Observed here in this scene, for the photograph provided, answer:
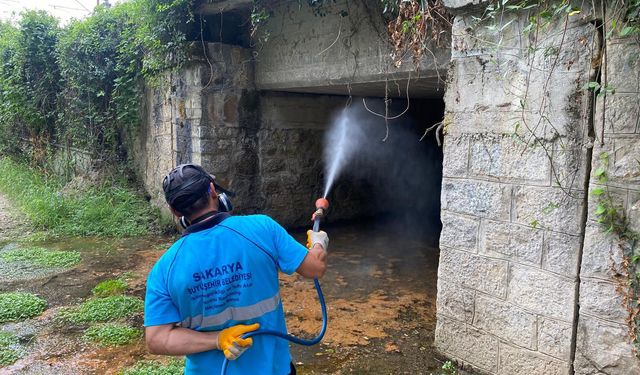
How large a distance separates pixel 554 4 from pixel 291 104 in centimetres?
466

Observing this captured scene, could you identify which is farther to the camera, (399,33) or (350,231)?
(350,231)

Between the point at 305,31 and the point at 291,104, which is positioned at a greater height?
the point at 305,31

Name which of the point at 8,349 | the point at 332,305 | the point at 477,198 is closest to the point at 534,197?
Result: the point at 477,198

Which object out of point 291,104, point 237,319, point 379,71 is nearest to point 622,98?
point 237,319

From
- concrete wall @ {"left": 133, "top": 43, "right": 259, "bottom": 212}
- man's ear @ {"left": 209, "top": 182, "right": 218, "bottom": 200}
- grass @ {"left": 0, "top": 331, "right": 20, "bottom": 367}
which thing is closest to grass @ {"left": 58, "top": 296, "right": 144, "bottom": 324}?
grass @ {"left": 0, "top": 331, "right": 20, "bottom": 367}

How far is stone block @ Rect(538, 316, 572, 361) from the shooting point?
2738 millimetres

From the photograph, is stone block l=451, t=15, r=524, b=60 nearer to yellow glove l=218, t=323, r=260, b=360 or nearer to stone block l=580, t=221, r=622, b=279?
stone block l=580, t=221, r=622, b=279

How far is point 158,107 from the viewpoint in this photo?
7.29 m

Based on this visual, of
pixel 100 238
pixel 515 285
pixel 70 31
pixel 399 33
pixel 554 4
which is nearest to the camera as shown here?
pixel 554 4

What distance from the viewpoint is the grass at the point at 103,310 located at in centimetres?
431

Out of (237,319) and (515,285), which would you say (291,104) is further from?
(237,319)

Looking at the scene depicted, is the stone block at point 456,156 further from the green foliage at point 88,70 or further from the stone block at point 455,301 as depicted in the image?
the green foliage at point 88,70

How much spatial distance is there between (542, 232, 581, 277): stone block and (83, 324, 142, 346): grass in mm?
3050

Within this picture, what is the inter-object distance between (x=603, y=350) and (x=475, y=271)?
849 mm
